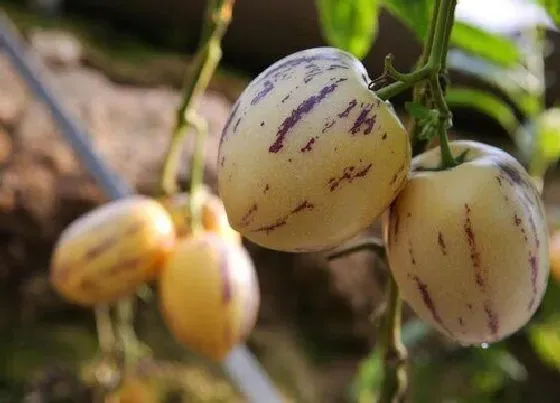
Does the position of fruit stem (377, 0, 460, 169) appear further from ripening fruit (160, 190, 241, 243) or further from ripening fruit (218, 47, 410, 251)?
ripening fruit (160, 190, 241, 243)

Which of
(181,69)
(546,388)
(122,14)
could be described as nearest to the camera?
(546,388)

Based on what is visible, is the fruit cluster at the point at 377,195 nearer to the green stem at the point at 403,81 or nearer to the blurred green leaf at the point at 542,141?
the green stem at the point at 403,81

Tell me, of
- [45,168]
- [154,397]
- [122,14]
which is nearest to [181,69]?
[122,14]

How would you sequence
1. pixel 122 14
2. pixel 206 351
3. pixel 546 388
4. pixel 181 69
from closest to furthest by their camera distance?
pixel 206 351 < pixel 546 388 < pixel 181 69 < pixel 122 14

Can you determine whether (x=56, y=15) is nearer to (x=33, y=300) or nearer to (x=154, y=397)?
(x=33, y=300)

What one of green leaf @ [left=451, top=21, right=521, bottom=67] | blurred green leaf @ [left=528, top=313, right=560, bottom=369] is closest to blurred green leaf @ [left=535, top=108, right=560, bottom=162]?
blurred green leaf @ [left=528, top=313, right=560, bottom=369]

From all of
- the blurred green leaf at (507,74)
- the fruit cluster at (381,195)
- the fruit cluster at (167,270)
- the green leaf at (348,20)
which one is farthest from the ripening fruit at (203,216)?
the blurred green leaf at (507,74)

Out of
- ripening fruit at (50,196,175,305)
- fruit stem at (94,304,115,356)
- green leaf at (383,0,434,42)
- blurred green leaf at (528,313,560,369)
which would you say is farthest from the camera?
blurred green leaf at (528,313,560,369)
